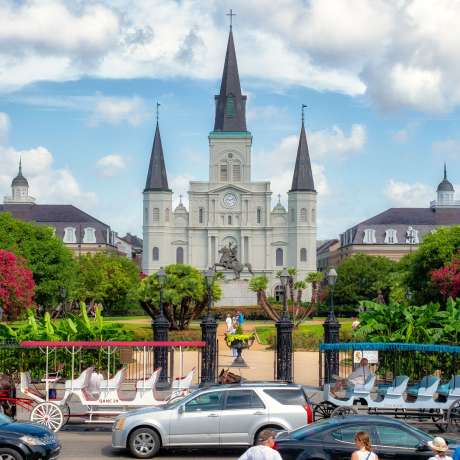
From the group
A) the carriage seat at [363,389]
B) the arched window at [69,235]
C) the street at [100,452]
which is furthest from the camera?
the arched window at [69,235]

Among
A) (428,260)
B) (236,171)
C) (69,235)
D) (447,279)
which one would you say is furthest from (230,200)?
(447,279)

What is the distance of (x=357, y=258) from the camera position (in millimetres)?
95250

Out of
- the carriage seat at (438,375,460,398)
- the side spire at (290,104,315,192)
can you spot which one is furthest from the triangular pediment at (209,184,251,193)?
the carriage seat at (438,375,460,398)

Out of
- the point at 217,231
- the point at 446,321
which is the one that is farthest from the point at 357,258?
the point at 446,321

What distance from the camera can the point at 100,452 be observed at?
16156 millimetres

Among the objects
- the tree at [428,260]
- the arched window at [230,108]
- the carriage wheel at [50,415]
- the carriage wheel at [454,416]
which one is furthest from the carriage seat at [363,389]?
the arched window at [230,108]

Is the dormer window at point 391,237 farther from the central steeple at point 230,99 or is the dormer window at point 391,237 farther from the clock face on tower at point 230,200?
the central steeple at point 230,99

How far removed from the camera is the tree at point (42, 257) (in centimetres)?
6819

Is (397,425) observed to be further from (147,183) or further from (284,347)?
(147,183)

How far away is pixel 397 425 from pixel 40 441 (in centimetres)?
549

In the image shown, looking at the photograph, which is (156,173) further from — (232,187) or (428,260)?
(428,260)

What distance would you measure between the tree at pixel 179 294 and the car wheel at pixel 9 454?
32.7 meters

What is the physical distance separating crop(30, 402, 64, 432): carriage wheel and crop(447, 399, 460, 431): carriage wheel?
7717 millimetres

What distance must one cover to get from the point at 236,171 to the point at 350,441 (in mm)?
104875
